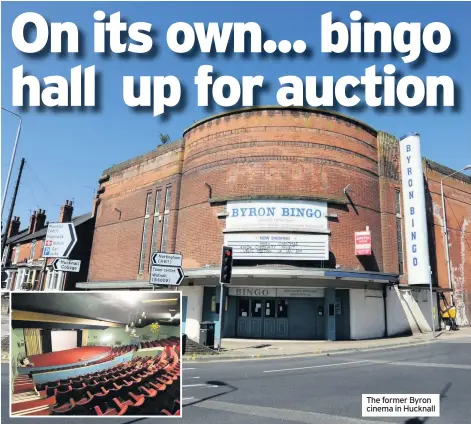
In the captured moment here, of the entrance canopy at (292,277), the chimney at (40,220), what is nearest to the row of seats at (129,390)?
the entrance canopy at (292,277)

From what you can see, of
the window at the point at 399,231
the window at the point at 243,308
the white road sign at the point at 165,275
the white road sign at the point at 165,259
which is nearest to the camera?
the white road sign at the point at 165,275

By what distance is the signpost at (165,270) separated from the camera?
443 inches

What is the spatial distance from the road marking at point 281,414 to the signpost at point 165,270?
440 centimetres

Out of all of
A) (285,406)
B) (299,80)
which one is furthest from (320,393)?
(299,80)

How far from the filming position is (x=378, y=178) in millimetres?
26344

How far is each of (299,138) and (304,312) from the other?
10.5 m

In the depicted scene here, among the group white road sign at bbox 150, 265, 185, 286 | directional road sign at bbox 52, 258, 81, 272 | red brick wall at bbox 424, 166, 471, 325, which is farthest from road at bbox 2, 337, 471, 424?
red brick wall at bbox 424, 166, 471, 325

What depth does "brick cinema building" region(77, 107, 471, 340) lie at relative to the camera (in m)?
22.1

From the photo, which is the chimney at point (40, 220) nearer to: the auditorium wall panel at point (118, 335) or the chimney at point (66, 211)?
the chimney at point (66, 211)

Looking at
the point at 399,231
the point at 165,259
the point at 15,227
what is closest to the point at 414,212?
the point at 399,231

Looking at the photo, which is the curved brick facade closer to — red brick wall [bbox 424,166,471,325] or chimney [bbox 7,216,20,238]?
red brick wall [bbox 424,166,471,325]

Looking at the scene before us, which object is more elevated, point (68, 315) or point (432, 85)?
point (432, 85)

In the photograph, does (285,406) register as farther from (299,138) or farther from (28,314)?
(299,138)

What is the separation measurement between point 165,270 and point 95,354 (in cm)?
826
